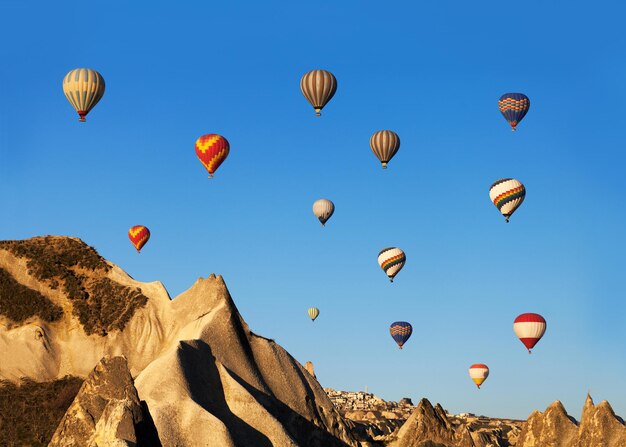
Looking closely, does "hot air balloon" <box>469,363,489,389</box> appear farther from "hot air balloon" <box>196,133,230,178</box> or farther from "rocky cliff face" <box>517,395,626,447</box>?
"rocky cliff face" <box>517,395,626,447</box>

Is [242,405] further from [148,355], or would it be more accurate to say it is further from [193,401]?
[148,355]

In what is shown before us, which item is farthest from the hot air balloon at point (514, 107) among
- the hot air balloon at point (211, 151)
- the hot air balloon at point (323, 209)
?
the hot air balloon at point (211, 151)

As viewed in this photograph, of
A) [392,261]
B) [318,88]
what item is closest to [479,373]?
[392,261]

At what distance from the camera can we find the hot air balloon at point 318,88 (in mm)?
93500

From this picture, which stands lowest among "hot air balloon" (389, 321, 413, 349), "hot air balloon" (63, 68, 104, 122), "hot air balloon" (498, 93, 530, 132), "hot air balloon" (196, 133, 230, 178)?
"hot air balloon" (63, 68, 104, 122)

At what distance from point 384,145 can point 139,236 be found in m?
24.2

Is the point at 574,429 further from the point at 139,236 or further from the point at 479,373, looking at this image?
the point at 479,373

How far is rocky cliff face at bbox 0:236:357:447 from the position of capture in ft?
143

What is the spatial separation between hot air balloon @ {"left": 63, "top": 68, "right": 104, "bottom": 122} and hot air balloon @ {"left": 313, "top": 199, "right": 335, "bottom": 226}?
121ft

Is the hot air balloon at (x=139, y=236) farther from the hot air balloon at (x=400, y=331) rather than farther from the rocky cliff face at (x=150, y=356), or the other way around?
the hot air balloon at (x=400, y=331)

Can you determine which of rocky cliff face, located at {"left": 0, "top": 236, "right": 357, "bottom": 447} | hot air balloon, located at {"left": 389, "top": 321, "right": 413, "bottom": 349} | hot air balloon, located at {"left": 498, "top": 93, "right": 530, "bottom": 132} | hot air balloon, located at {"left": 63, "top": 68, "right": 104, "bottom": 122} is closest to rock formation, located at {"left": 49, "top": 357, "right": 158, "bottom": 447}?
rocky cliff face, located at {"left": 0, "top": 236, "right": 357, "bottom": 447}

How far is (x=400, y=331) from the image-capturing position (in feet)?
397

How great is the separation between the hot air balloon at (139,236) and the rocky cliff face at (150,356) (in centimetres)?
1637

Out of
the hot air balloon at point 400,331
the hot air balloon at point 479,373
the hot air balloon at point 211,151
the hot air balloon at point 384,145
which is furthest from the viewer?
the hot air balloon at point 479,373
